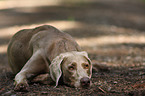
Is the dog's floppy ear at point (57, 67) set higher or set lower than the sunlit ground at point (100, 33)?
lower

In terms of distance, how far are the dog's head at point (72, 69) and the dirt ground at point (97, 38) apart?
0.43 feet

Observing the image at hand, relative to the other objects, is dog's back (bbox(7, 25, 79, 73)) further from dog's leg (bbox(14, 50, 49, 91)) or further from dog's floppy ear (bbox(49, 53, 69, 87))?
dog's floppy ear (bbox(49, 53, 69, 87))

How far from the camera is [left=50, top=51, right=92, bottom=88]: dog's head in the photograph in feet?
11.7

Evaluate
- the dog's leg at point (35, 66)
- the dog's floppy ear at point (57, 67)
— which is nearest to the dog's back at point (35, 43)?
the dog's leg at point (35, 66)

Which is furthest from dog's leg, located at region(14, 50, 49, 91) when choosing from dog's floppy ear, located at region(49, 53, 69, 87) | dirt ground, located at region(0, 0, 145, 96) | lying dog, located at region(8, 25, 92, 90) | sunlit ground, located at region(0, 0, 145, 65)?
sunlit ground, located at region(0, 0, 145, 65)

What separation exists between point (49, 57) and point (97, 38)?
553 cm

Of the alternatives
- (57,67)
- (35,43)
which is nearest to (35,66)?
(35,43)

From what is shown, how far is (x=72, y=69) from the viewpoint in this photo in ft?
12.1

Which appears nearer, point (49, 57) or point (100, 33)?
point (49, 57)

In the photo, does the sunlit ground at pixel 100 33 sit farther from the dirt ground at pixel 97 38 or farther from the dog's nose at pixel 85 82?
the dog's nose at pixel 85 82

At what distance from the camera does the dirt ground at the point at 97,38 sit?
3.71 meters

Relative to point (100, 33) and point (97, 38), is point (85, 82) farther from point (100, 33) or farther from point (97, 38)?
point (100, 33)

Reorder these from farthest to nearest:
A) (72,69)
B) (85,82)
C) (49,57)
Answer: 1. (49,57)
2. (72,69)
3. (85,82)

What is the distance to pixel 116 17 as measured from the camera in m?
13.3
